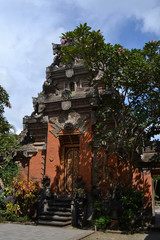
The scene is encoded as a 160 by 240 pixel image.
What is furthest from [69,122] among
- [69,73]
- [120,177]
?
[120,177]

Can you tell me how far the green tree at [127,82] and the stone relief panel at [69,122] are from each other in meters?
1.38

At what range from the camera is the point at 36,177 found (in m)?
13.8

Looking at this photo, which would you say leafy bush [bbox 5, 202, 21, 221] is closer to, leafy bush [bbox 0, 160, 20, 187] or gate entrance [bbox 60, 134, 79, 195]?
leafy bush [bbox 0, 160, 20, 187]

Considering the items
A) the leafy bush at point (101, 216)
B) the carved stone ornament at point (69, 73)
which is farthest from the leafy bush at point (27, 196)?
the carved stone ornament at point (69, 73)

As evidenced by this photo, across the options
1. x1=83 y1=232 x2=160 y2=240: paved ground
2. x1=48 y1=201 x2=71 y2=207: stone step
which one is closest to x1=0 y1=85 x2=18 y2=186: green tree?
x1=48 y1=201 x2=71 y2=207: stone step

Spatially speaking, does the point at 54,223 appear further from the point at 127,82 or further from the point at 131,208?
the point at 127,82

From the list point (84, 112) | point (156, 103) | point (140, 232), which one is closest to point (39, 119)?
point (84, 112)

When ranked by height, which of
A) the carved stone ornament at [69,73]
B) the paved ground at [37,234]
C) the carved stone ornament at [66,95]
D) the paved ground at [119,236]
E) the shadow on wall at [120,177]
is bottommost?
the paved ground at [119,236]

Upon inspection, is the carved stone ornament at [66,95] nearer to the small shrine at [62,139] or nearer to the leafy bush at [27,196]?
the small shrine at [62,139]

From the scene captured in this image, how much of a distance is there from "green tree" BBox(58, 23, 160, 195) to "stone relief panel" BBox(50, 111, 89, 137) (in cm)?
138

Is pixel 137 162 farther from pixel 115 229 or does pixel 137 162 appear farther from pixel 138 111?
pixel 115 229

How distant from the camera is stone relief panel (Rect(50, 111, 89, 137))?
13.2 metres

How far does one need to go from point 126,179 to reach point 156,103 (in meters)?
4.15

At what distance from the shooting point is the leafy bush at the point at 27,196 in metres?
11.8
